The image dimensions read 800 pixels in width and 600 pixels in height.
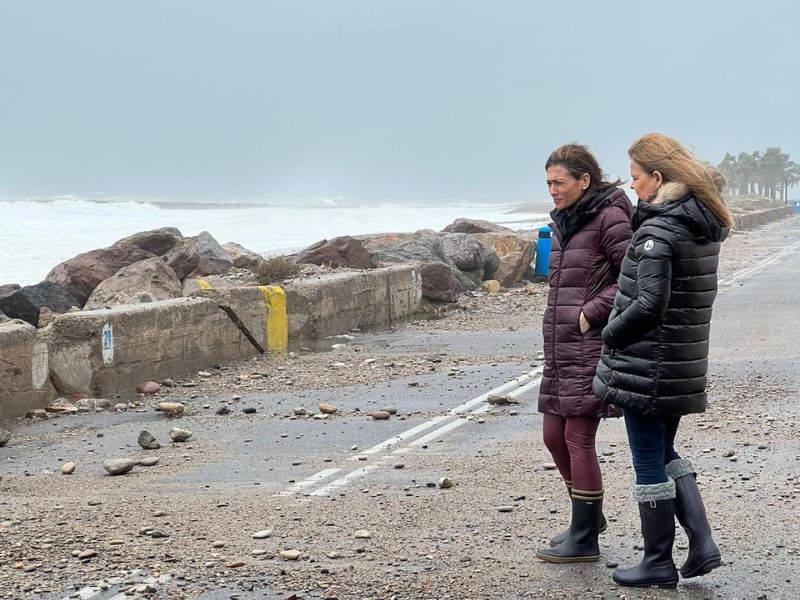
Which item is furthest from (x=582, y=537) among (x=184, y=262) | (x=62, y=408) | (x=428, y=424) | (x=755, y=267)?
(x=755, y=267)

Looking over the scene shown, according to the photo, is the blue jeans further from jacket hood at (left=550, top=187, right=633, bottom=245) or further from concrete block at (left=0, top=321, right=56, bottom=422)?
concrete block at (left=0, top=321, right=56, bottom=422)

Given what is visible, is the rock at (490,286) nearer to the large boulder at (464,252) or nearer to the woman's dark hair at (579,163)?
the large boulder at (464,252)

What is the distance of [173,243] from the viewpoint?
78.6 ft

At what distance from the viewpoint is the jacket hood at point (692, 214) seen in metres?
4.89

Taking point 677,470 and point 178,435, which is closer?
point 677,470

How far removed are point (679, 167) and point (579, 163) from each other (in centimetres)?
71

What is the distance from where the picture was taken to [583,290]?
5574 millimetres

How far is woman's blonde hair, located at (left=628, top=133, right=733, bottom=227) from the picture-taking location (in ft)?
16.2

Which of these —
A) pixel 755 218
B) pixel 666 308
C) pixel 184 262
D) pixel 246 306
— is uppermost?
pixel 666 308

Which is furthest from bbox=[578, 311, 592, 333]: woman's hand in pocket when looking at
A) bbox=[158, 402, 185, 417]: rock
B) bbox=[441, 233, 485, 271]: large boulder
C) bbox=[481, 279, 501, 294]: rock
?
bbox=[441, 233, 485, 271]: large boulder

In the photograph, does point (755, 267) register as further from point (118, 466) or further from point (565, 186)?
point (565, 186)

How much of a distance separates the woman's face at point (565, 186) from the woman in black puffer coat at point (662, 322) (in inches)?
20.0

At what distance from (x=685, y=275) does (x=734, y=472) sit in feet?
9.25

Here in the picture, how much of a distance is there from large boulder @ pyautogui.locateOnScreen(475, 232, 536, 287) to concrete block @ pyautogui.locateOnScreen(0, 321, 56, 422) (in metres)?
14.1
